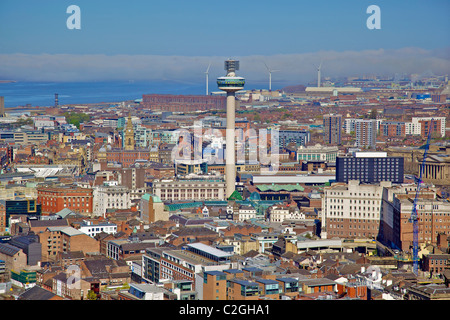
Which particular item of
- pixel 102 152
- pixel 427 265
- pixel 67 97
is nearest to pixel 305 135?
pixel 102 152

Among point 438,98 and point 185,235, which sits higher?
point 438,98

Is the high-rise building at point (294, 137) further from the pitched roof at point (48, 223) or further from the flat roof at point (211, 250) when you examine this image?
the flat roof at point (211, 250)

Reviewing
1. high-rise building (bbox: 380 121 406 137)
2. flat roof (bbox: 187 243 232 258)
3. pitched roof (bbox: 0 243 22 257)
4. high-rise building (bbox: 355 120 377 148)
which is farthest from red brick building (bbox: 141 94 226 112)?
flat roof (bbox: 187 243 232 258)

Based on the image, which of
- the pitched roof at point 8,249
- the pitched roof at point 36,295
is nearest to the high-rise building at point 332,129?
the pitched roof at point 8,249

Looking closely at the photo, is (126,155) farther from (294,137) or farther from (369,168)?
(369,168)
